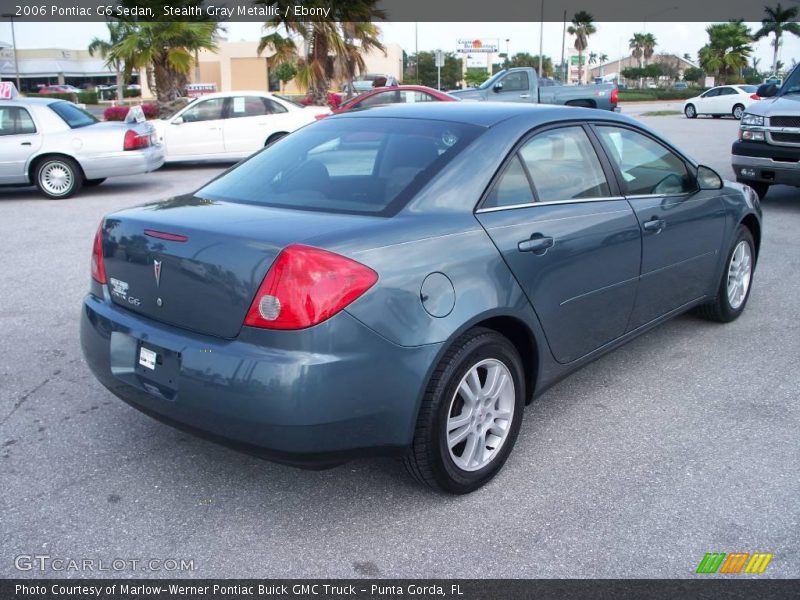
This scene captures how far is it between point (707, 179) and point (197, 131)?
11.7m

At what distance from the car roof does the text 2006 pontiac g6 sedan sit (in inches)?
0.6

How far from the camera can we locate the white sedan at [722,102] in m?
32.3

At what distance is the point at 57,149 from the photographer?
37.8ft

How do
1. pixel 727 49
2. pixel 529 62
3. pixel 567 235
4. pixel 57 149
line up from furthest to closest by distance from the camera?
pixel 529 62 < pixel 727 49 < pixel 57 149 < pixel 567 235

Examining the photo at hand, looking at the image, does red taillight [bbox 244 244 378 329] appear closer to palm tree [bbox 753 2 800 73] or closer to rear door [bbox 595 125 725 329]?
rear door [bbox 595 125 725 329]

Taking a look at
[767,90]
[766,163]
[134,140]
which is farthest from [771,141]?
[134,140]

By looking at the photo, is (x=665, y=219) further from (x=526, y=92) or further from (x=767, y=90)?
(x=526, y=92)

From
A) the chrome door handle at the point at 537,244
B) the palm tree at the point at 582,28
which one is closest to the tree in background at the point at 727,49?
the palm tree at the point at 582,28

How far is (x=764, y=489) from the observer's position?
3.28 m

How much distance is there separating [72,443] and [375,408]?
1.75m

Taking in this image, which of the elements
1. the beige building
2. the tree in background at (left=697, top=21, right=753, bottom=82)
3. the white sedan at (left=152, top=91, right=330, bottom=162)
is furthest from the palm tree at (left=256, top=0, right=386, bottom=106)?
the tree in background at (left=697, top=21, right=753, bottom=82)

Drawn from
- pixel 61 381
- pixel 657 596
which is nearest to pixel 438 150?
pixel 657 596

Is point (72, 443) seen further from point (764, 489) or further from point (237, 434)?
point (764, 489)

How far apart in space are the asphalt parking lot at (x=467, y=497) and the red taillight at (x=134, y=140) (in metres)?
7.45
